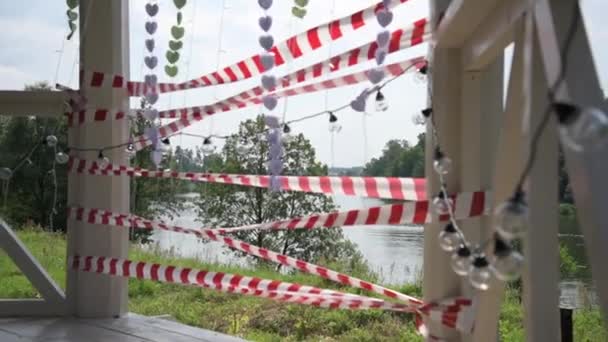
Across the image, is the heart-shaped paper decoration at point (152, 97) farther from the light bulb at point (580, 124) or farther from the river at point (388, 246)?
the light bulb at point (580, 124)

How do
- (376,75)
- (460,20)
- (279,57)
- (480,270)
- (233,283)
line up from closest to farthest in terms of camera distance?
(480,270), (460,20), (376,75), (279,57), (233,283)

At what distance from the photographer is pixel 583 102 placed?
3.34ft

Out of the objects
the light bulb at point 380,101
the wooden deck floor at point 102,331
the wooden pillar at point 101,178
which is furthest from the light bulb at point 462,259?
the wooden pillar at point 101,178

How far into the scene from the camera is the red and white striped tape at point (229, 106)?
2.20 m

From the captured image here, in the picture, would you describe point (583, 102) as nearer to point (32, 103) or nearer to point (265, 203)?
point (265, 203)

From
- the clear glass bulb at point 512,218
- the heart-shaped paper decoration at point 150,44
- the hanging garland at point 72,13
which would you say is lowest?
the clear glass bulb at point 512,218

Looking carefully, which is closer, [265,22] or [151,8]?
[265,22]

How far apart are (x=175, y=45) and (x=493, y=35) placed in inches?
58.7

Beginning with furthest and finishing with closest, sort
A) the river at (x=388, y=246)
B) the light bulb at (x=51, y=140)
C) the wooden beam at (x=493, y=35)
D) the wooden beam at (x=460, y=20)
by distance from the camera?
the light bulb at (x=51, y=140) < the river at (x=388, y=246) < the wooden beam at (x=460, y=20) < the wooden beam at (x=493, y=35)

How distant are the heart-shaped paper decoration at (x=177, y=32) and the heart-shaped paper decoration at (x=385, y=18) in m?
1.01

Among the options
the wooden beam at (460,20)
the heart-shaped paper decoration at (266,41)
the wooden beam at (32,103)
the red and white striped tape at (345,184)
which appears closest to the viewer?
the wooden beam at (460,20)

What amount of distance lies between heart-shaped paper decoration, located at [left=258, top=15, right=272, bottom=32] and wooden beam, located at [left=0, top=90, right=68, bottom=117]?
4.31 ft

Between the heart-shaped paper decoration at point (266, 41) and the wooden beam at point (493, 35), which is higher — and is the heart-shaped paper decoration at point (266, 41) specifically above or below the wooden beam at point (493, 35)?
above

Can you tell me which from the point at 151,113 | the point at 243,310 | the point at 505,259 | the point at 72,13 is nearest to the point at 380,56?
the point at 151,113
